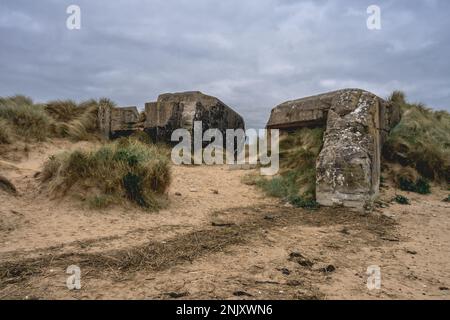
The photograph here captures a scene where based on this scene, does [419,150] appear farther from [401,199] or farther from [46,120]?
[46,120]

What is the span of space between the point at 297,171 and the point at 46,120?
22.2ft

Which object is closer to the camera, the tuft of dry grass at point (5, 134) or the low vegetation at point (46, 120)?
the tuft of dry grass at point (5, 134)

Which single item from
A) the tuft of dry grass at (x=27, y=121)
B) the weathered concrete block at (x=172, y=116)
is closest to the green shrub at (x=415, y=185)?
the weathered concrete block at (x=172, y=116)

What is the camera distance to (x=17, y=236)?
13.0ft

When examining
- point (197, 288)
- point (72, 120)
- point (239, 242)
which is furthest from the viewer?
point (72, 120)

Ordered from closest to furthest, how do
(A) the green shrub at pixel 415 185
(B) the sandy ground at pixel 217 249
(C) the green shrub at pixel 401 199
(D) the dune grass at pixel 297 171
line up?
(B) the sandy ground at pixel 217 249, (C) the green shrub at pixel 401 199, (D) the dune grass at pixel 297 171, (A) the green shrub at pixel 415 185

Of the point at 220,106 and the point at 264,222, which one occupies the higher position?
the point at 220,106

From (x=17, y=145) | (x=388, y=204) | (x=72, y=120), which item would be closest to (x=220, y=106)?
(x=72, y=120)

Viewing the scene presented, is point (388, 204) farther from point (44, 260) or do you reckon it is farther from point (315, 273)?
point (44, 260)

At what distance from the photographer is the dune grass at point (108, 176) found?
17.3 feet

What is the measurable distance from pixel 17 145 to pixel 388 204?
785cm

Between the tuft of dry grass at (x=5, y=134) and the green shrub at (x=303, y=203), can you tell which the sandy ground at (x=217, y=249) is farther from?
the tuft of dry grass at (x=5, y=134)

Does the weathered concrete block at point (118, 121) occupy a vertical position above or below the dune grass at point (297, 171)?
above

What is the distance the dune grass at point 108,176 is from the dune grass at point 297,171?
2.30 metres
